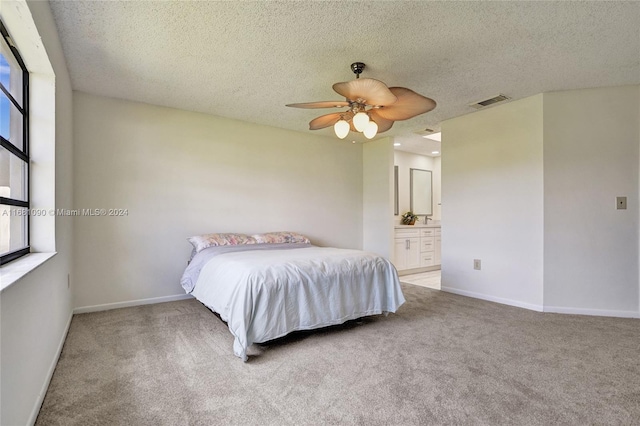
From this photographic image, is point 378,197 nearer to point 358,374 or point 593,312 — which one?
point 593,312

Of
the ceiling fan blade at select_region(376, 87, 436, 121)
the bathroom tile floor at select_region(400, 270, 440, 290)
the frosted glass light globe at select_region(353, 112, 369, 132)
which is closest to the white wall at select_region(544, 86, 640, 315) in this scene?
the bathroom tile floor at select_region(400, 270, 440, 290)

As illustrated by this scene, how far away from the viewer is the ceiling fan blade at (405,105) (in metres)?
2.30

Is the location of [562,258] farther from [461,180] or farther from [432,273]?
[432,273]

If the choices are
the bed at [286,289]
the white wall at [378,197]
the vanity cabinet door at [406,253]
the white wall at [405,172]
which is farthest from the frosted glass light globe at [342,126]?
the white wall at [405,172]

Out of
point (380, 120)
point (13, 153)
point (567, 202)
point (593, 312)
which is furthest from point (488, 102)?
point (13, 153)

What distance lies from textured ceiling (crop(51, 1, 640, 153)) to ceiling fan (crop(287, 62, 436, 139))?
15.8 inches

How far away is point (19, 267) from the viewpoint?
4.93 feet

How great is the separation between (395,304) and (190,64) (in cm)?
281

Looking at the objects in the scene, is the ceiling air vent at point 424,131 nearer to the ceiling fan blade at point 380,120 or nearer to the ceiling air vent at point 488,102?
the ceiling air vent at point 488,102

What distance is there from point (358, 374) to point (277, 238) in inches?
91.8

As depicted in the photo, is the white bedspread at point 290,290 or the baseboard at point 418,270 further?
the baseboard at point 418,270

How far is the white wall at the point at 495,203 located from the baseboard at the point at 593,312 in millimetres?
136

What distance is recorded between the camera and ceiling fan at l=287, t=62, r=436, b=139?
2197 millimetres

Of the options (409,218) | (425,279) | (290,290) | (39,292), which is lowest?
(425,279)
